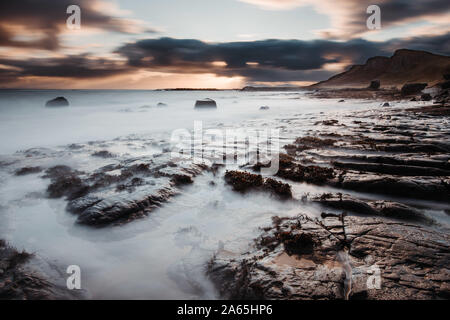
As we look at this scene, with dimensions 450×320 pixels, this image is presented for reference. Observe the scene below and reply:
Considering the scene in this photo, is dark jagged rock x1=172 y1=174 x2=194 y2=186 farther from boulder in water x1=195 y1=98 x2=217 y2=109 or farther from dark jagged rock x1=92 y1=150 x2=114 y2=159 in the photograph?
boulder in water x1=195 y1=98 x2=217 y2=109

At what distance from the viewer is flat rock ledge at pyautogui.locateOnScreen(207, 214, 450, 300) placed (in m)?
A: 3.20

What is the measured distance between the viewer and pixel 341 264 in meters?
3.71

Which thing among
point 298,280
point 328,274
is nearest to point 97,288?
point 298,280

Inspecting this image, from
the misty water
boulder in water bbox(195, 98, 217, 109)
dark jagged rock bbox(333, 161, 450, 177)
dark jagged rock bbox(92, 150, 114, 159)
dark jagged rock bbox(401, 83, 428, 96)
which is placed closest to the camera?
the misty water

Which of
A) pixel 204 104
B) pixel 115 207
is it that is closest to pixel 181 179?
pixel 115 207

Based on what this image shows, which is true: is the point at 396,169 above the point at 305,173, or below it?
above

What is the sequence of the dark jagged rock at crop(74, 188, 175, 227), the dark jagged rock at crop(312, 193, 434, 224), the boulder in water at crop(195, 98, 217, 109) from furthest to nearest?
the boulder in water at crop(195, 98, 217, 109), the dark jagged rock at crop(74, 188, 175, 227), the dark jagged rock at crop(312, 193, 434, 224)

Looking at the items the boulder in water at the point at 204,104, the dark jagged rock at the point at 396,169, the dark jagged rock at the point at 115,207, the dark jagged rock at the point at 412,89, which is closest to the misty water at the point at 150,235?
the dark jagged rock at the point at 115,207

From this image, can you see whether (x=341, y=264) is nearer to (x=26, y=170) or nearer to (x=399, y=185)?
(x=399, y=185)

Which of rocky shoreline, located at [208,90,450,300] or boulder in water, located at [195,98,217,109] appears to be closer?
rocky shoreline, located at [208,90,450,300]

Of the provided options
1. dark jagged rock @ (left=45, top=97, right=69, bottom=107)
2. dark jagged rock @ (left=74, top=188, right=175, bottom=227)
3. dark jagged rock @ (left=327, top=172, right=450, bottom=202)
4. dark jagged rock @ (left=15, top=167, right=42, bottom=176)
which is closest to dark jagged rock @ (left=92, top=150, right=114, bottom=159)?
dark jagged rock @ (left=15, top=167, right=42, bottom=176)

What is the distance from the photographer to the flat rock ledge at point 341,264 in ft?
10.5

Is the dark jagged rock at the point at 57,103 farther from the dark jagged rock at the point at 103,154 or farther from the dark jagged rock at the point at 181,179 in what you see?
the dark jagged rock at the point at 181,179
